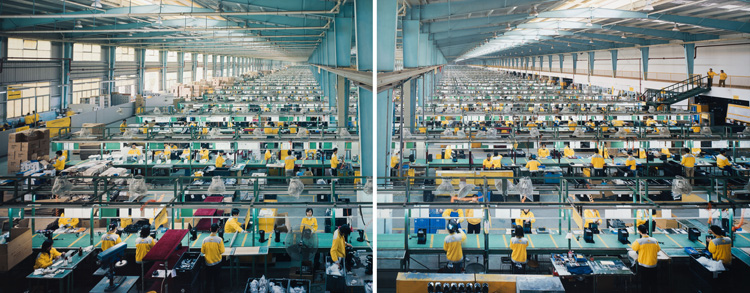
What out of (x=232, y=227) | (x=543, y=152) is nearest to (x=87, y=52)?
(x=232, y=227)

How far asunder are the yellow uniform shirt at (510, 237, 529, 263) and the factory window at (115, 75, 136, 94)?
3372 centimetres

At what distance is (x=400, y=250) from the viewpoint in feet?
31.3

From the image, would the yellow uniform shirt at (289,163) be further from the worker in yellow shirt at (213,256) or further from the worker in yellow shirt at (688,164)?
the worker in yellow shirt at (688,164)

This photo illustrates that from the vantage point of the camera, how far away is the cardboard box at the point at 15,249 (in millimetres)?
8477

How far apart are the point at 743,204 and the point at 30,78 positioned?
29.9 m

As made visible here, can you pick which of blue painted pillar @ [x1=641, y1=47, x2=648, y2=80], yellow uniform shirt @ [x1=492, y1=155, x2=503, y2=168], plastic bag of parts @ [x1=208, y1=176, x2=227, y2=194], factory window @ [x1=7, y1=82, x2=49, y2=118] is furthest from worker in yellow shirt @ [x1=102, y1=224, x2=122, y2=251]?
blue painted pillar @ [x1=641, y1=47, x2=648, y2=80]

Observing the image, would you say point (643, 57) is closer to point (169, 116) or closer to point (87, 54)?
point (169, 116)

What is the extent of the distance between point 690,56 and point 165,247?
1200 inches

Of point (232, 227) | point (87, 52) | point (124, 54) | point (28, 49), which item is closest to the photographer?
point (232, 227)

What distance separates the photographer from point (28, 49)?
2470cm

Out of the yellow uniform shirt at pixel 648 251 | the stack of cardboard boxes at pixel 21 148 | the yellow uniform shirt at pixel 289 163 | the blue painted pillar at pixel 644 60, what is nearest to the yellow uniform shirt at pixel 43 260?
the yellow uniform shirt at pixel 289 163

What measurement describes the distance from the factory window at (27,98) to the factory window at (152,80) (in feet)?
48.2

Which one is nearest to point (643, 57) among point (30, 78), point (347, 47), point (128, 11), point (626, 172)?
point (626, 172)

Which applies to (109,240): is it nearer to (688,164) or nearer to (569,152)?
(569,152)
